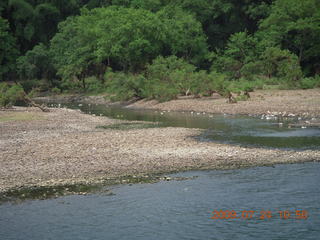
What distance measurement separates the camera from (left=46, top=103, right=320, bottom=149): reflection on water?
25.0 metres

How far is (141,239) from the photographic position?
41.9 feet

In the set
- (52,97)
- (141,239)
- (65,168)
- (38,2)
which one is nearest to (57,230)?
(141,239)

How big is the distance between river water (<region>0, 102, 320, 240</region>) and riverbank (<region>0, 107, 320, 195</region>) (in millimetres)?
1408

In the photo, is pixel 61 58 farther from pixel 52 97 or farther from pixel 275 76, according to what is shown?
pixel 275 76

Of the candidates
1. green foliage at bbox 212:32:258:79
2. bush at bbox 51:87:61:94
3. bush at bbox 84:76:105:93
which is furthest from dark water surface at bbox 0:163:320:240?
bush at bbox 51:87:61:94

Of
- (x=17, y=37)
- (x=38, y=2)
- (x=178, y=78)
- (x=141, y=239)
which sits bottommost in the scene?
(x=141, y=239)

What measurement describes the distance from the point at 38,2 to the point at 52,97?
66.7 ft

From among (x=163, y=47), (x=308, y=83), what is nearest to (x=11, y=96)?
(x=308, y=83)

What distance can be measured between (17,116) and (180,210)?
2511 centimetres

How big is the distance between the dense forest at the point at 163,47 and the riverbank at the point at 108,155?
17940 millimetres

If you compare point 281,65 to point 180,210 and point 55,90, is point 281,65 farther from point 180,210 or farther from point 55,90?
point 180,210

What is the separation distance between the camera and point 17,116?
123 feet

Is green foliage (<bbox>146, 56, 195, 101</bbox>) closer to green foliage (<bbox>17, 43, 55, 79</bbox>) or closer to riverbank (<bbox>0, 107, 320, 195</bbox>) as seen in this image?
riverbank (<bbox>0, 107, 320, 195</bbox>)

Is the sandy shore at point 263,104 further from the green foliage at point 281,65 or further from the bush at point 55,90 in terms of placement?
the bush at point 55,90
